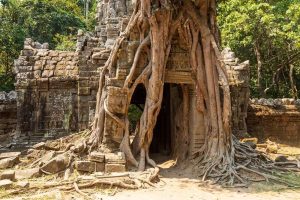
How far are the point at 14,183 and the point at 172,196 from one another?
279 centimetres

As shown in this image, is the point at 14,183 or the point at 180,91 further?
the point at 180,91

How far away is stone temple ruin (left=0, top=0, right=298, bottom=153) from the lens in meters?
9.99

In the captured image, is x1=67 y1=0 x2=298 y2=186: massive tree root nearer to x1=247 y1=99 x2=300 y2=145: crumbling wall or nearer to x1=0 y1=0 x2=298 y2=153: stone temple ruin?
x1=0 y1=0 x2=298 y2=153: stone temple ruin

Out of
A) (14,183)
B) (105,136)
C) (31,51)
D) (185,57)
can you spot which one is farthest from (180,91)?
(31,51)

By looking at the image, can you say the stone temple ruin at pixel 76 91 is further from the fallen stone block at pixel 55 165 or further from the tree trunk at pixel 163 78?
the fallen stone block at pixel 55 165

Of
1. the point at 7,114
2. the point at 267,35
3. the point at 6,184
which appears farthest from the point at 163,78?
the point at 267,35

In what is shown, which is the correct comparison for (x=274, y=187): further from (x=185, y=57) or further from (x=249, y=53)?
(x=249, y=53)

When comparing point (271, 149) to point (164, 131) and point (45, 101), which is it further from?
point (45, 101)

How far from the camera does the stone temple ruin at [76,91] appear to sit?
9992mm

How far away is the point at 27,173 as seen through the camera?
6945 millimetres

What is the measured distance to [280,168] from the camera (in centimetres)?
757

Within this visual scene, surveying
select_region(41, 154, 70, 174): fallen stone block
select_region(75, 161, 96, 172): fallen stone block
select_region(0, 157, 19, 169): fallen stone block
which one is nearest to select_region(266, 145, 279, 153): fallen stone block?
select_region(75, 161, 96, 172): fallen stone block

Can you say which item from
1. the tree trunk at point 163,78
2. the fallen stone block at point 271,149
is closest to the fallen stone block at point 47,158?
the tree trunk at point 163,78

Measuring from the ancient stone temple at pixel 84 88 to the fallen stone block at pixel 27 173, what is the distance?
2576 millimetres
